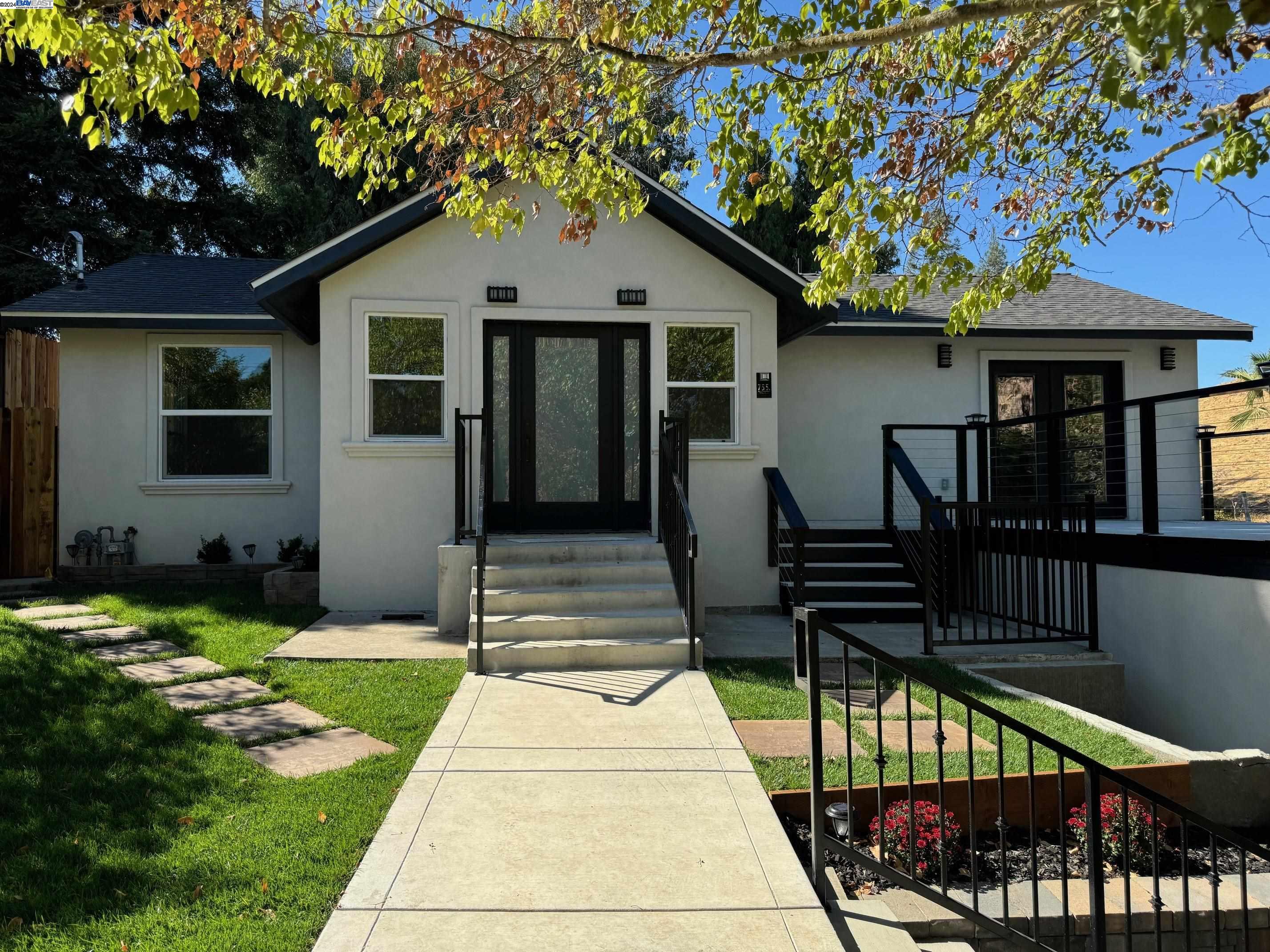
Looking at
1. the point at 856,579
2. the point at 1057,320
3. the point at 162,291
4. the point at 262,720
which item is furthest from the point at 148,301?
the point at 1057,320

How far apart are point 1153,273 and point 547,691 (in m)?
14.9

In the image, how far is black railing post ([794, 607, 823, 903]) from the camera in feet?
10.4

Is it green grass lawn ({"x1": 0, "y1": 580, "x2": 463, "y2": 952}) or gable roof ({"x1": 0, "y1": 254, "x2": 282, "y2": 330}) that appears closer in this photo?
green grass lawn ({"x1": 0, "y1": 580, "x2": 463, "y2": 952})

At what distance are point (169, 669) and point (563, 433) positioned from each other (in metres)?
4.16

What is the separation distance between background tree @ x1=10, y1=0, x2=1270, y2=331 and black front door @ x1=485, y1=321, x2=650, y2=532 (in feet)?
6.21

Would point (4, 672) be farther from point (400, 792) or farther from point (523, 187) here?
point (523, 187)

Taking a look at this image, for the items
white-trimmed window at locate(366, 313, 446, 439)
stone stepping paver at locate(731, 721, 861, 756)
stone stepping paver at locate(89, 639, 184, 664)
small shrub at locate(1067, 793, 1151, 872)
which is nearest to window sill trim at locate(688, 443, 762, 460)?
white-trimmed window at locate(366, 313, 446, 439)

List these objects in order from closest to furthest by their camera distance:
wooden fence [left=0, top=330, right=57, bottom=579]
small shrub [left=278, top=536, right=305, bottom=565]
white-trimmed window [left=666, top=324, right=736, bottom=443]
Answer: white-trimmed window [left=666, top=324, right=736, bottom=443]
small shrub [left=278, top=536, right=305, bottom=565]
wooden fence [left=0, top=330, right=57, bottom=579]

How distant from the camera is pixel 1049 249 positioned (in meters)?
6.99

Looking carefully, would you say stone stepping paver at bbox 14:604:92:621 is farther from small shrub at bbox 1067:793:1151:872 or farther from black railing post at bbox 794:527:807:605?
small shrub at bbox 1067:793:1151:872

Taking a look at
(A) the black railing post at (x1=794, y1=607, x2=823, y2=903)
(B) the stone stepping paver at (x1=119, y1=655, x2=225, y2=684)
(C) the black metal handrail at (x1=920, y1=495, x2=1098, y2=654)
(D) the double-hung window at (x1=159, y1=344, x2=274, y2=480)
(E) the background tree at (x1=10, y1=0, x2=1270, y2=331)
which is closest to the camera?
(A) the black railing post at (x1=794, y1=607, x2=823, y2=903)

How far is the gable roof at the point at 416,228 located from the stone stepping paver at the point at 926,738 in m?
4.68

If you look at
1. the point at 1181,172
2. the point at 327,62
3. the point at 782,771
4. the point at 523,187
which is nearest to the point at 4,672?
the point at 327,62

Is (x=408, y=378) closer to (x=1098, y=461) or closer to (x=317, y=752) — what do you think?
(x=317, y=752)
